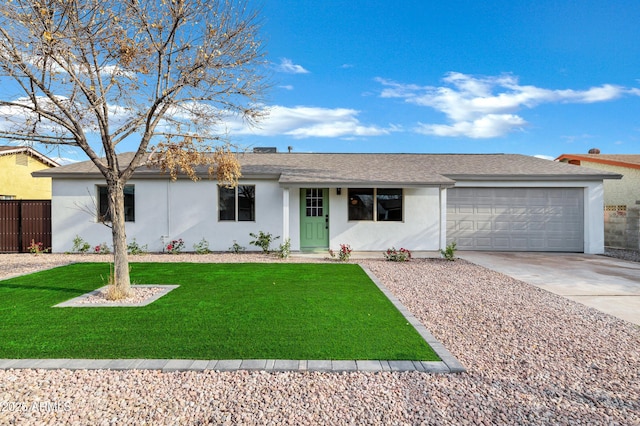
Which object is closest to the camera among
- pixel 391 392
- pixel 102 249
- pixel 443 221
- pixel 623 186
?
pixel 391 392

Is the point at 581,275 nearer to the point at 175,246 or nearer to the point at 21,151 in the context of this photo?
the point at 175,246

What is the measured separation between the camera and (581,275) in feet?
27.0

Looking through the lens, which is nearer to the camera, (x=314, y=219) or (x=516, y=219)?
(x=314, y=219)

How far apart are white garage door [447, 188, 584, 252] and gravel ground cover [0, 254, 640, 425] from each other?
8.37 meters

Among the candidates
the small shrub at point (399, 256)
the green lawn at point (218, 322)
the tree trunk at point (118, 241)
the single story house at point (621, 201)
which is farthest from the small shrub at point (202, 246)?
the single story house at point (621, 201)

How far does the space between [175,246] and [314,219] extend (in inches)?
189

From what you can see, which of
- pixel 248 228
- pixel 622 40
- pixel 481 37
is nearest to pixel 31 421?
pixel 248 228

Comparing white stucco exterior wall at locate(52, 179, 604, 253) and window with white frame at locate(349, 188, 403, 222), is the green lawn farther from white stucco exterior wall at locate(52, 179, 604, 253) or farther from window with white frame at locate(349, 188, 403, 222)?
window with white frame at locate(349, 188, 403, 222)

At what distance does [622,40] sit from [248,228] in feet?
53.5

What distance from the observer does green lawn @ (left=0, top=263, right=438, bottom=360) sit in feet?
12.2

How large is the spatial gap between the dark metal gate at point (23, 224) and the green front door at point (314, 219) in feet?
28.9

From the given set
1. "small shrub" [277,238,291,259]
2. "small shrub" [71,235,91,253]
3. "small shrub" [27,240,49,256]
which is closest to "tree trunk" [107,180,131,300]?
"small shrub" [277,238,291,259]

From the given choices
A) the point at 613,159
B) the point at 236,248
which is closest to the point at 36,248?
the point at 236,248

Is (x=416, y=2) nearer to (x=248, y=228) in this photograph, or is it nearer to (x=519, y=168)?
(x=519, y=168)
